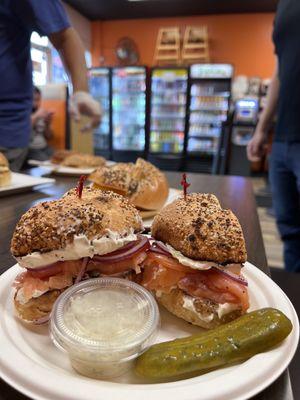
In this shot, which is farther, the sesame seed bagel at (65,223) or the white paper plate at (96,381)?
the sesame seed bagel at (65,223)

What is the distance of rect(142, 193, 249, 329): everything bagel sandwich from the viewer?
823 mm

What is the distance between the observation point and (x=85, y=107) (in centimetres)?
257

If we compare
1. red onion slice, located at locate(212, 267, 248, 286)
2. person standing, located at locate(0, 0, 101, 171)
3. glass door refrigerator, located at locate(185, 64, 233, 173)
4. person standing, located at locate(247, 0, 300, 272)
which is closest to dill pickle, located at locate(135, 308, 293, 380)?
red onion slice, located at locate(212, 267, 248, 286)

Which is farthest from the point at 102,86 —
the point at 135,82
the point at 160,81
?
the point at 160,81

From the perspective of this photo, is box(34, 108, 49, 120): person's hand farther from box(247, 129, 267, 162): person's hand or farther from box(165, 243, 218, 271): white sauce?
box(165, 243, 218, 271): white sauce

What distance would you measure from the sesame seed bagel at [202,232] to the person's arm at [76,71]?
5.82ft

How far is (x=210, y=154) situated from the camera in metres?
9.40

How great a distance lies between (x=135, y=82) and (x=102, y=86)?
39.3 inches

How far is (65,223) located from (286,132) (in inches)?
72.2

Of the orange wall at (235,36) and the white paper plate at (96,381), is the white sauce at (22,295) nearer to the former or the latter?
the white paper plate at (96,381)

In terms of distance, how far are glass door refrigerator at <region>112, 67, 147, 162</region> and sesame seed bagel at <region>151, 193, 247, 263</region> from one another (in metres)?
9.00

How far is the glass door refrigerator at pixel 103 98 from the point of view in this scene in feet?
31.6

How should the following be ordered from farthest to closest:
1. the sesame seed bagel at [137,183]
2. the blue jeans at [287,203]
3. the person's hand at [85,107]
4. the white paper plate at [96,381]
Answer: the person's hand at [85,107] < the blue jeans at [287,203] < the sesame seed bagel at [137,183] < the white paper plate at [96,381]

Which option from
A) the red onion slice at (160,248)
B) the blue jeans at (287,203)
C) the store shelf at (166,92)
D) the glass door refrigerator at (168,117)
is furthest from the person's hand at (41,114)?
the store shelf at (166,92)
